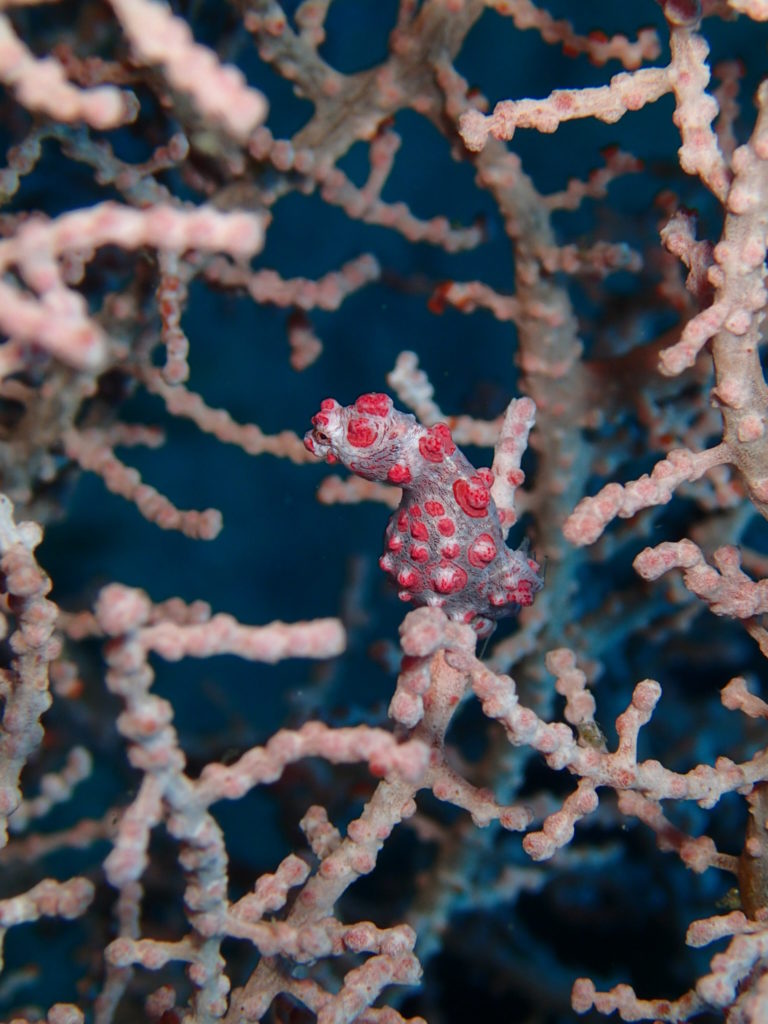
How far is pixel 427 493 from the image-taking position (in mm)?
2104

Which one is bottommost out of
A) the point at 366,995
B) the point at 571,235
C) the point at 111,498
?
the point at 366,995

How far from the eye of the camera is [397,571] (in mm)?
2221

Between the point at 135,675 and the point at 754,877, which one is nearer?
the point at 135,675

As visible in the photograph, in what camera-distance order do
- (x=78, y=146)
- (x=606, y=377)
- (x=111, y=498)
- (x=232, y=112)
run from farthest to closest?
(x=111, y=498) → (x=606, y=377) → (x=78, y=146) → (x=232, y=112)

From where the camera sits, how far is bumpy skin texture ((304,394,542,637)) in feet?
6.73

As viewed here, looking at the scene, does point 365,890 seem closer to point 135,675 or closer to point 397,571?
point 397,571

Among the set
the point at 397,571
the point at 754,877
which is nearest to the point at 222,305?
the point at 397,571

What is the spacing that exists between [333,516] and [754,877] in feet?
8.58

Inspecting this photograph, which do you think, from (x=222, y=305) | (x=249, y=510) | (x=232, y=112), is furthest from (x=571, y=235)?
(x=232, y=112)

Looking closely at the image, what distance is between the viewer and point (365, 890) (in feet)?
13.6

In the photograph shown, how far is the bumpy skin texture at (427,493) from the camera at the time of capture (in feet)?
6.73

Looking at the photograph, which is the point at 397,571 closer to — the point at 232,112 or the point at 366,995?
the point at 366,995

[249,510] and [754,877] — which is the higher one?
[249,510]

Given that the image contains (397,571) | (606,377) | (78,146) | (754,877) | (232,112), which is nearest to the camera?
(232,112)
